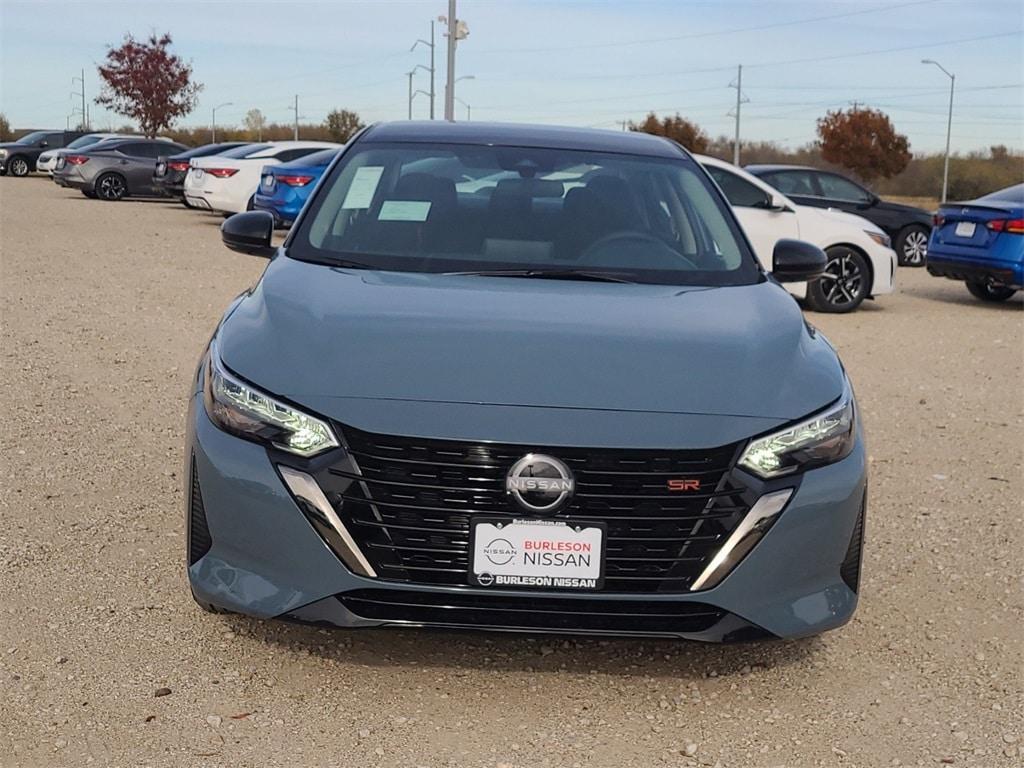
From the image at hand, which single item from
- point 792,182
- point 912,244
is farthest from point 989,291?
point 912,244

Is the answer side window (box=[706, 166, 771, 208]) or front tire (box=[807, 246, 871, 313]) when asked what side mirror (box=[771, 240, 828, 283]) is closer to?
side window (box=[706, 166, 771, 208])

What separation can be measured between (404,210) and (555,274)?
0.68 m

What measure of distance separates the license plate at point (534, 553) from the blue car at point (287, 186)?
49.0 feet

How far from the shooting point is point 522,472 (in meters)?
3.34

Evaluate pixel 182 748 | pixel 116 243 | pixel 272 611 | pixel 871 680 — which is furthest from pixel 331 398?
pixel 116 243

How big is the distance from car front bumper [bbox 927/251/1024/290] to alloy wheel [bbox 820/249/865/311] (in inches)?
67.1

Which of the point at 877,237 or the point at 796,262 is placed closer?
the point at 796,262

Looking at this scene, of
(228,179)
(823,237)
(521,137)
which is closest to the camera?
(521,137)

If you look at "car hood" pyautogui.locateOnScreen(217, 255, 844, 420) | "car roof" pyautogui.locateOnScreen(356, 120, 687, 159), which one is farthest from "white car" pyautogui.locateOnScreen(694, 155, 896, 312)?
"car hood" pyautogui.locateOnScreen(217, 255, 844, 420)

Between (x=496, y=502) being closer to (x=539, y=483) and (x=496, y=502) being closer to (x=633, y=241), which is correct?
(x=539, y=483)

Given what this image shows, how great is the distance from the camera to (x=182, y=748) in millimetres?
3320

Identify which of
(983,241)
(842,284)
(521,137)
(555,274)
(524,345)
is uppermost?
(521,137)

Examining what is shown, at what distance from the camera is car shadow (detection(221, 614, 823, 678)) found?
3895 mm

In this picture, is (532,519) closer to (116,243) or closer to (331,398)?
(331,398)
